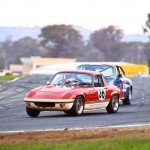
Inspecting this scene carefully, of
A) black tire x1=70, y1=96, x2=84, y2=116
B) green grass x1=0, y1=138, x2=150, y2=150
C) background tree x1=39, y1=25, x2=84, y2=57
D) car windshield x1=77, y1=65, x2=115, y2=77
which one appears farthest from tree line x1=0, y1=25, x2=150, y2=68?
green grass x1=0, y1=138, x2=150, y2=150

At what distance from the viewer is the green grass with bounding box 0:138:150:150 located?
9.35 m

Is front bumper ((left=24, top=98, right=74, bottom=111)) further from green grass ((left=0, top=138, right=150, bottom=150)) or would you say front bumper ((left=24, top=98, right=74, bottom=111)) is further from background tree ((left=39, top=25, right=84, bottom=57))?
background tree ((left=39, top=25, right=84, bottom=57))

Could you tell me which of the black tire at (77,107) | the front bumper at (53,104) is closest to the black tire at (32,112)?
the front bumper at (53,104)

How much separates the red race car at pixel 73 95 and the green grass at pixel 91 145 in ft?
20.2

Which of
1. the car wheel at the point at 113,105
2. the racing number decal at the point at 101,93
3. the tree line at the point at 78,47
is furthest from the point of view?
the tree line at the point at 78,47

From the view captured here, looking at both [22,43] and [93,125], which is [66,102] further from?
[22,43]

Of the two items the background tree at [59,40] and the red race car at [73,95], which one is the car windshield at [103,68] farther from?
the background tree at [59,40]

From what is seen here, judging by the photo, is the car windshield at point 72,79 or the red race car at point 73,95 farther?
the car windshield at point 72,79

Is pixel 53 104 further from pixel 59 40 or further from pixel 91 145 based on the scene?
pixel 59 40

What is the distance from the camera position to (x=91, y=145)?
9594 millimetres

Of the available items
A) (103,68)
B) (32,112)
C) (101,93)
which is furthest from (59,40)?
(32,112)

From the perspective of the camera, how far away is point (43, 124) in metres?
13.8

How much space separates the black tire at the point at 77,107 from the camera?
647 inches

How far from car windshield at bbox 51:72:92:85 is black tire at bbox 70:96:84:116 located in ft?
2.42
